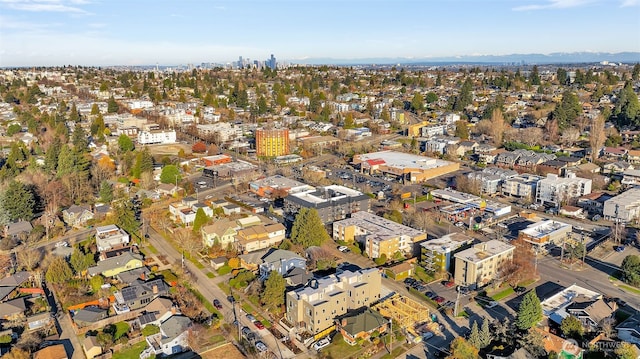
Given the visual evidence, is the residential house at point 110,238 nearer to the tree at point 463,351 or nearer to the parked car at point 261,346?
the parked car at point 261,346

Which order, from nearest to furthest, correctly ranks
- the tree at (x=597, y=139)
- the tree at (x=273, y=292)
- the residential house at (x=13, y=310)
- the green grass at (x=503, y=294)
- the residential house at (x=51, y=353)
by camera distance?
the residential house at (x=51, y=353)
the residential house at (x=13, y=310)
the tree at (x=273, y=292)
the green grass at (x=503, y=294)
the tree at (x=597, y=139)

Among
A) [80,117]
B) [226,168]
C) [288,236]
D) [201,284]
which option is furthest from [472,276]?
[80,117]

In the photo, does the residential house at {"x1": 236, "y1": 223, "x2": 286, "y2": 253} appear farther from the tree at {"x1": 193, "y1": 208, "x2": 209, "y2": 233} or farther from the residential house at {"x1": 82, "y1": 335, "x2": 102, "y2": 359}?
the residential house at {"x1": 82, "y1": 335, "x2": 102, "y2": 359}

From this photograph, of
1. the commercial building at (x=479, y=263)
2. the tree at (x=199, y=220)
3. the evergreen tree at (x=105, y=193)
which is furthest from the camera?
the evergreen tree at (x=105, y=193)

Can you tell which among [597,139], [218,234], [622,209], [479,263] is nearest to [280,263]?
[218,234]

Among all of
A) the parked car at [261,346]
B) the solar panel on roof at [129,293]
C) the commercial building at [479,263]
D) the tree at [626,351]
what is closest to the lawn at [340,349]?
the parked car at [261,346]

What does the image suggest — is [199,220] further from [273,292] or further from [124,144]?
[124,144]

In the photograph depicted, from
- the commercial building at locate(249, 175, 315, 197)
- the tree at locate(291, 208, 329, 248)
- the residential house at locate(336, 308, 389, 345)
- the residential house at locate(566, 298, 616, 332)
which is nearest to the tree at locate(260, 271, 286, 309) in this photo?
the residential house at locate(336, 308, 389, 345)
